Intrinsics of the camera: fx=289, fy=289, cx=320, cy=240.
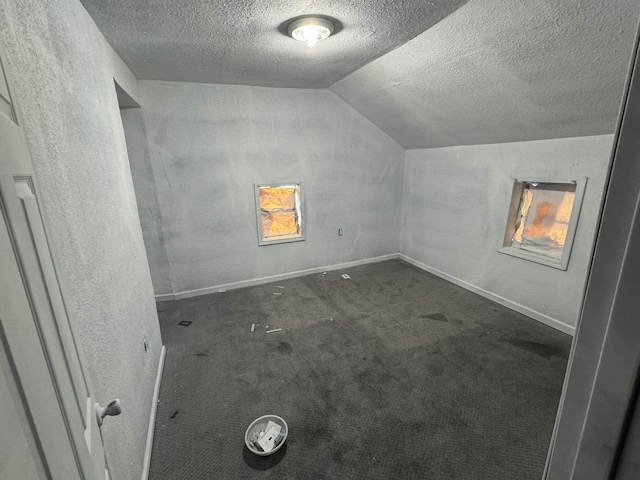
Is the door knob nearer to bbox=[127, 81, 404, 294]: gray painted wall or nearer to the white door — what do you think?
the white door

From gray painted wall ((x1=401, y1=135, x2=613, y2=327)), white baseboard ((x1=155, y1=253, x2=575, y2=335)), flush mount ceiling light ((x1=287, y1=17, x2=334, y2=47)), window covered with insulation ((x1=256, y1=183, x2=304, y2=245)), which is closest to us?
flush mount ceiling light ((x1=287, y1=17, x2=334, y2=47))

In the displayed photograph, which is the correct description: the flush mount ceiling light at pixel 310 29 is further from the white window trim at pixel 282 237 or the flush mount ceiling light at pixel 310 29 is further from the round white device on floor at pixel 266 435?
the round white device on floor at pixel 266 435

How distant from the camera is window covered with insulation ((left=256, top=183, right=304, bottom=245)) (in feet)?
13.1

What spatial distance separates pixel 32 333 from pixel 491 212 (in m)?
3.84

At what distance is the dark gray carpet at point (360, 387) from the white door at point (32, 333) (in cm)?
133

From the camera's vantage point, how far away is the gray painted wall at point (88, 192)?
0.90 metres

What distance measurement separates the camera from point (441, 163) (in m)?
3.97

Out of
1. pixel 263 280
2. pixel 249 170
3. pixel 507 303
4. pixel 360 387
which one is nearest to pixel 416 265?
pixel 507 303

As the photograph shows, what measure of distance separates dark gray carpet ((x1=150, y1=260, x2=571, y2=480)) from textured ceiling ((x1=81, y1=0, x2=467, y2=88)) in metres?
2.51

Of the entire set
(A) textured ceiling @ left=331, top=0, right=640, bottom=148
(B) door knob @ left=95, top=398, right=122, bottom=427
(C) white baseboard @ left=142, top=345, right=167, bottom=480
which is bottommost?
(C) white baseboard @ left=142, top=345, right=167, bottom=480

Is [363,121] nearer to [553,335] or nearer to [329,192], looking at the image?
[329,192]

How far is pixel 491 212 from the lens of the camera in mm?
3373

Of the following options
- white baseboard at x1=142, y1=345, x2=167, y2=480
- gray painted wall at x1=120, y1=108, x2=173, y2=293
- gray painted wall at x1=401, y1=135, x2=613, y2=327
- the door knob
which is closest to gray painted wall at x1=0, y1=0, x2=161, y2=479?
white baseboard at x1=142, y1=345, x2=167, y2=480

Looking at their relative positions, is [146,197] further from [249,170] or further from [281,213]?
[281,213]
